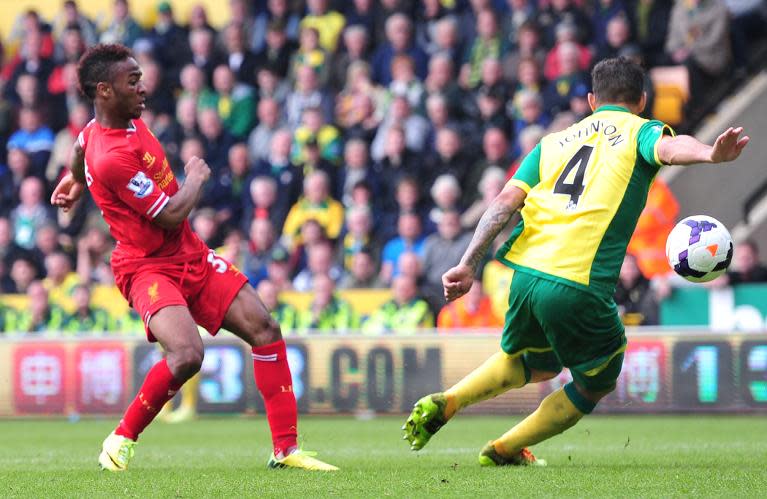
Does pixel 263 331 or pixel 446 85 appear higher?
pixel 446 85

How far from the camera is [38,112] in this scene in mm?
18078

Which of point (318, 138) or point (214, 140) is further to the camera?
point (214, 140)

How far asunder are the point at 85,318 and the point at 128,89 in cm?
784

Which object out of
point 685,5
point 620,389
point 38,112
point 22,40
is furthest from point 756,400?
point 22,40

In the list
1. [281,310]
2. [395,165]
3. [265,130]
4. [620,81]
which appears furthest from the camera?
[265,130]

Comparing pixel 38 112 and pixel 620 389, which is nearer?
pixel 620 389

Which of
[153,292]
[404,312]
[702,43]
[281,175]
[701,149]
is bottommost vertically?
[404,312]

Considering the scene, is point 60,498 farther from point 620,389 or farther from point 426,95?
point 426,95

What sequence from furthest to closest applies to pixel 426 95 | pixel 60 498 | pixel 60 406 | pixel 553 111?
pixel 426 95
pixel 553 111
pixel 60 406
pixel 60 498

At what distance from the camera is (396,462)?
25.6 ft

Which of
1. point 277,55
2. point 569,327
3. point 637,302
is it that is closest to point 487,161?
point 637,302

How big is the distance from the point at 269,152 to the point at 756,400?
682cm

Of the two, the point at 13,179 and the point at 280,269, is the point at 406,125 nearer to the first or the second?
the point at 280,269

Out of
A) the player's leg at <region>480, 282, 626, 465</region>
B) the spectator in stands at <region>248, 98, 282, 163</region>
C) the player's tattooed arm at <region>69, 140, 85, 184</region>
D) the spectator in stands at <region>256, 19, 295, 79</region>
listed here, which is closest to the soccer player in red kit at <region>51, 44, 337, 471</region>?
the player's tattooed arm at <region>69, 140, 85, 184</region>
